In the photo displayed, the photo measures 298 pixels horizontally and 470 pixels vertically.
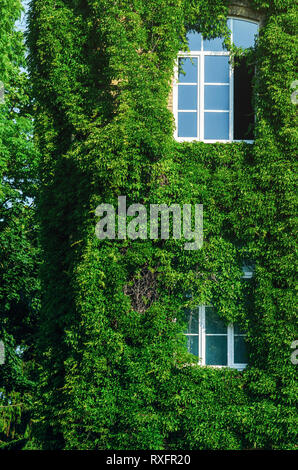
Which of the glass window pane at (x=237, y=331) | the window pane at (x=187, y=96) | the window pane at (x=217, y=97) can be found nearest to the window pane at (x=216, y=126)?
Result: the window pane at (x=217, y=97)

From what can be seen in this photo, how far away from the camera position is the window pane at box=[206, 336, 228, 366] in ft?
35.2

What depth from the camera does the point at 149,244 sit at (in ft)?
34.2

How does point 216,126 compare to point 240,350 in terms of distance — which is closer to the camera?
point 240,350

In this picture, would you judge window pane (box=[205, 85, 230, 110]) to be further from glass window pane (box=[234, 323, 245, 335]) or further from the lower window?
glass window pane (box=[234, 323, 245, 335])

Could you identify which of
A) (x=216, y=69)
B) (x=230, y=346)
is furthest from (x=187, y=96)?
(x=230, y=346)

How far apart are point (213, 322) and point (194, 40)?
5781mm

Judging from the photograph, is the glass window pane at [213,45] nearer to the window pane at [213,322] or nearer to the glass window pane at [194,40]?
the glass window pane at [194,40]

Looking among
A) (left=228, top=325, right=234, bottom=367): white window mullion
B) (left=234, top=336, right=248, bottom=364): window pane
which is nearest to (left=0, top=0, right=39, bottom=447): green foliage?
(left=228, top=325, right=234, bottom=367): white window mullion

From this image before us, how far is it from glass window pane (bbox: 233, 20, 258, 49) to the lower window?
18.0ft

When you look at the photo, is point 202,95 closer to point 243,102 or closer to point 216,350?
point 243,102

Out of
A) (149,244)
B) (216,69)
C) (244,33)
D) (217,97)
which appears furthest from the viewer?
(244,33)

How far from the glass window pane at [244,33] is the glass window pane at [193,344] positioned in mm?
6006

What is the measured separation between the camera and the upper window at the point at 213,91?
11555mm
